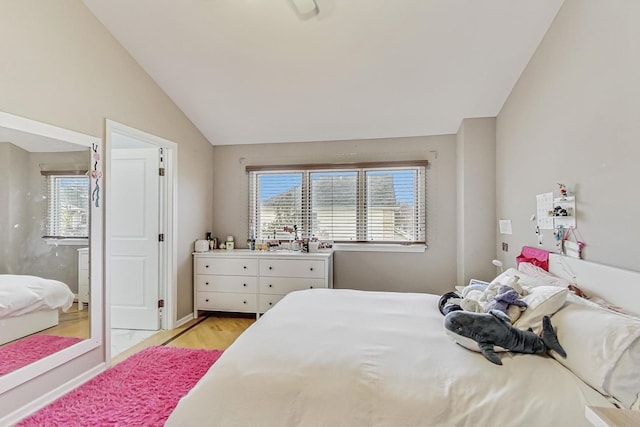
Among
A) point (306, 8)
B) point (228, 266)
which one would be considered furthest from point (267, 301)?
point (306, 8)

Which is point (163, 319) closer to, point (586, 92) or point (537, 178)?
point (537, 178)

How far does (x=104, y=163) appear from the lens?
2506mm

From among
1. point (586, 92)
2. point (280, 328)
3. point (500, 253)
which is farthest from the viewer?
point (500, 253)

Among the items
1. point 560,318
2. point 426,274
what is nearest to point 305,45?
point 560,318

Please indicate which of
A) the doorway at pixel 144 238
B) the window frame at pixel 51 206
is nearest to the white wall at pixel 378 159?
the doorway at pixel 144 238

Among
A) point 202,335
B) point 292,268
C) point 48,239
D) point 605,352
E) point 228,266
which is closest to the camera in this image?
point 605,352

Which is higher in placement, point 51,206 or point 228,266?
point 51,206

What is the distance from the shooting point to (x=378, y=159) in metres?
3.84

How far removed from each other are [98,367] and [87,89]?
2166 millimetres

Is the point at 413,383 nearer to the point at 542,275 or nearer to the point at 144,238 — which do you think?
the point at 542,275

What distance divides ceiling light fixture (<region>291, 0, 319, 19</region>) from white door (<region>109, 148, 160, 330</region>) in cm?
206

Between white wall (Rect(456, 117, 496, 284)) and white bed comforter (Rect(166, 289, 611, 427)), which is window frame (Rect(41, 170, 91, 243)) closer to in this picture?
white bed comforter (Rect(166, 289, 611, 427))

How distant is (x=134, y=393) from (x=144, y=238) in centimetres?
168

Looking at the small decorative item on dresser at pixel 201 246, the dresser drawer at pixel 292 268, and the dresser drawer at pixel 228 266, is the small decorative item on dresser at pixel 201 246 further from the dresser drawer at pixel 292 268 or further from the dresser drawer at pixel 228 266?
the dresser drawer at pixel 292 268
